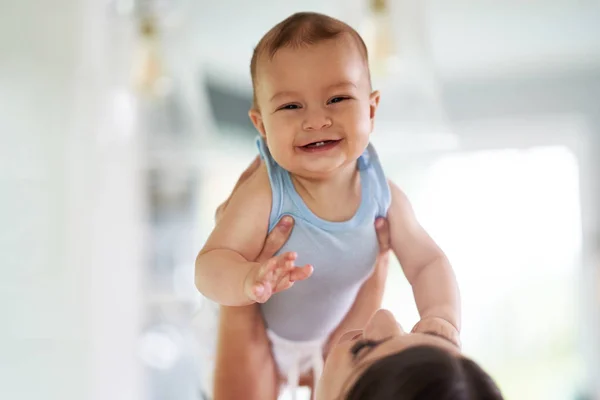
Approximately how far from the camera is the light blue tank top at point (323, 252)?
1.08 feet

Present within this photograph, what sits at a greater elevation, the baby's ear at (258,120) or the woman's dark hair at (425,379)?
the baby's ear at (258,120)

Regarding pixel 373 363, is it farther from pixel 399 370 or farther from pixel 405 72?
pixel 405 72

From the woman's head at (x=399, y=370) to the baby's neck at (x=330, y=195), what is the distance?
6cm

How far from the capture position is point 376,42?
908 mm

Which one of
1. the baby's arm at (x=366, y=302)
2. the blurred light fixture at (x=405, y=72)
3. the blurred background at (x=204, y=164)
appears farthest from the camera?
the blurred background at (x=204, y=164)

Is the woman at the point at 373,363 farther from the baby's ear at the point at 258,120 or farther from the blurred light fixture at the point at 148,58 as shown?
the blurred light fixture at the point at 148,58

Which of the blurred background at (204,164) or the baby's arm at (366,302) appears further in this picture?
the blurred background at (204,164)

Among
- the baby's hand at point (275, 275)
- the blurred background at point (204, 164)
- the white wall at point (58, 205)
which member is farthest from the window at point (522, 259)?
the white wall at point (58, 205)

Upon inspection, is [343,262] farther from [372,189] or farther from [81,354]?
[81,354]

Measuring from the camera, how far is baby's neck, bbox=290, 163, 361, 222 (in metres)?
0.33

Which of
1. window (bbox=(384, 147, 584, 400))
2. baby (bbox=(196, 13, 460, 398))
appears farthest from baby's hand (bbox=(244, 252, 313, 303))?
window (bbox=(384, 147, 584, 400))

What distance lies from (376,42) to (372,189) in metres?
0.61

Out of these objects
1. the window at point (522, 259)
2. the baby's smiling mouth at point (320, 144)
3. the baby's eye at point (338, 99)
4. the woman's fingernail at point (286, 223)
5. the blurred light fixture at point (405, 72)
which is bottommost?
the window at point (522, 259)

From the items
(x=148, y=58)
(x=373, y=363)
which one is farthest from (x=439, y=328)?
(x=148, y=58)
